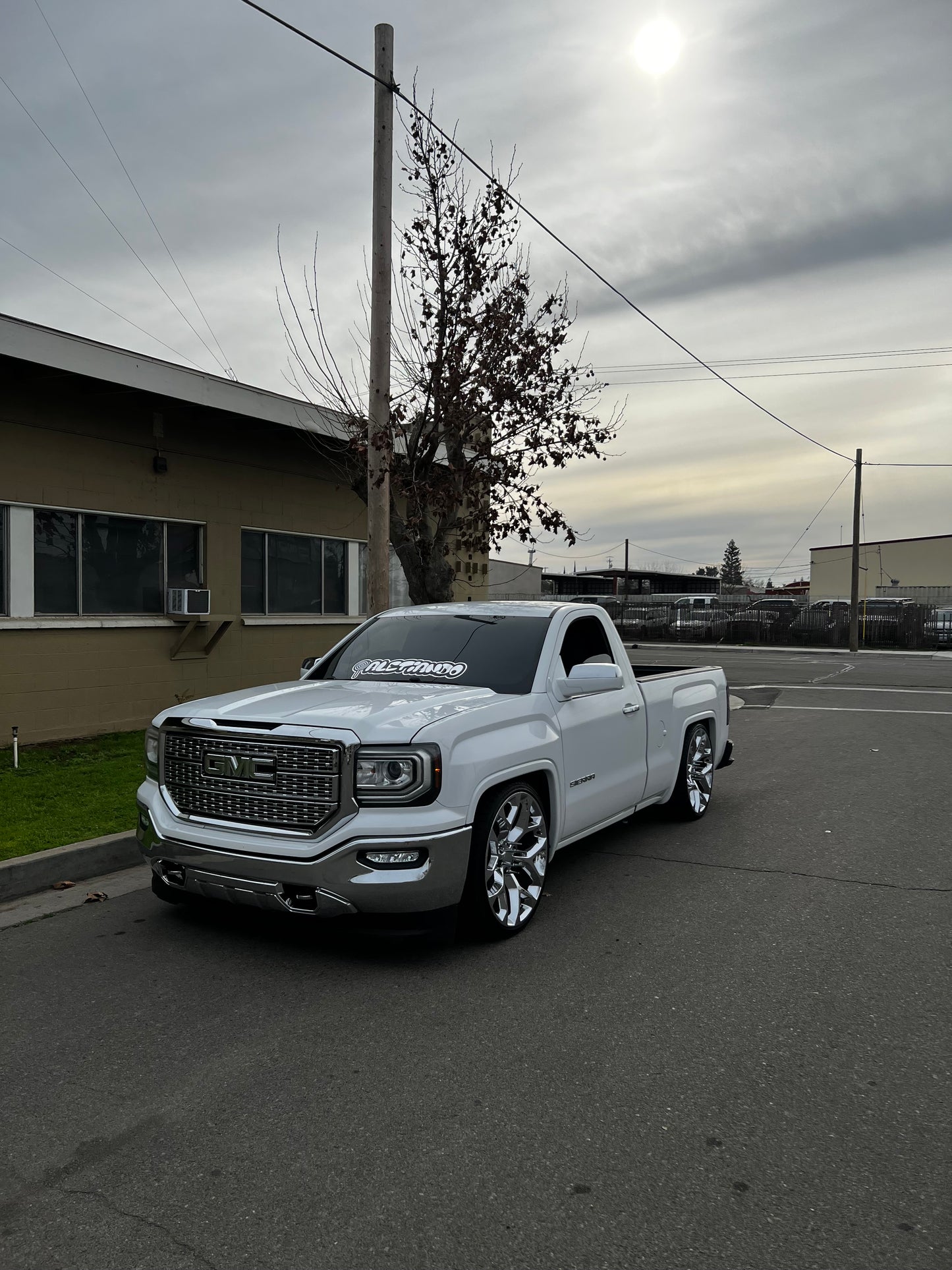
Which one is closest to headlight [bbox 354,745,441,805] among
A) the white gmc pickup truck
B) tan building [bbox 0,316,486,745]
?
the white gmc pickup truck

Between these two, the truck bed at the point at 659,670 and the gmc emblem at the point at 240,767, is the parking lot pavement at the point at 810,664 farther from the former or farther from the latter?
the gmc emblem at the point at 240,767

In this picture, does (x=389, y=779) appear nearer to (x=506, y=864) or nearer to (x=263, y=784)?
(x=263, y=784)

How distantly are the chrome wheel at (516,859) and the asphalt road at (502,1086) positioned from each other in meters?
0.18

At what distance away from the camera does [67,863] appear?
6.14 m

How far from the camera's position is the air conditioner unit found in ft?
41.7

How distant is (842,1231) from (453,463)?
10143 mm

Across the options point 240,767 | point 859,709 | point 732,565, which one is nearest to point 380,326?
point 240,767

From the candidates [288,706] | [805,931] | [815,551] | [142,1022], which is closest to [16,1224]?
[142,1022]

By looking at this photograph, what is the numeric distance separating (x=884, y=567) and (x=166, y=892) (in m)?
84.2

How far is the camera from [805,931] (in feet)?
17.0

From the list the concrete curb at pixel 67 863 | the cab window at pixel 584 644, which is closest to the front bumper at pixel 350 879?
the concrete curb at pixel 67 863

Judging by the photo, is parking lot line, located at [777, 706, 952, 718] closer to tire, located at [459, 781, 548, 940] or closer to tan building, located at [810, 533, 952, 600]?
tire, located at [459, 781, 548, 940]

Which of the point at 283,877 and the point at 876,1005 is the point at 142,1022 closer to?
the point at 283,877

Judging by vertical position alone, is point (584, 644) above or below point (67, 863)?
above
